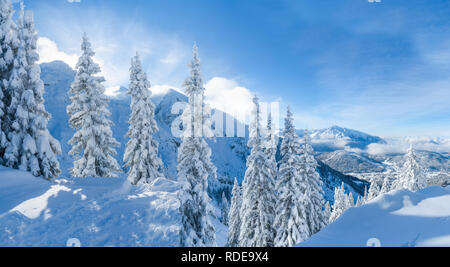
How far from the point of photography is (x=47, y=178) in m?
14.1

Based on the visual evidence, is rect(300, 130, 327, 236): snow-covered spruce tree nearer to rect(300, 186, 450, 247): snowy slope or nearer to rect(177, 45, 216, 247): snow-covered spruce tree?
rect(177, 45, 216, 247): snow-covered spruce tree

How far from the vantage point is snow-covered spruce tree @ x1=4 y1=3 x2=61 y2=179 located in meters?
13.7

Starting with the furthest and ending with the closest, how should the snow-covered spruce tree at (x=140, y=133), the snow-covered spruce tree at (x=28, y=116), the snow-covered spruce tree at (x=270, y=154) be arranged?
1. the snow-covered spruce tree at (x=140, y=133)
2. the snow-covered spruce tree at (x=270, y=154)
3. the snow-covered spruce tree at (x=28, y=116)

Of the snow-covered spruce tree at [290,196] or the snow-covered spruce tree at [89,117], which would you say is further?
the snow-covered spruce tree at [89,117]

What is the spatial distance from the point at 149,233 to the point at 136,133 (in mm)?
14467

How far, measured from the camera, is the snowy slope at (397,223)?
473 cm

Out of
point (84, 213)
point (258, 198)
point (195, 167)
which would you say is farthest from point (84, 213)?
point (258, 198)

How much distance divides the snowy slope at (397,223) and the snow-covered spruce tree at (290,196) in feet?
32.9

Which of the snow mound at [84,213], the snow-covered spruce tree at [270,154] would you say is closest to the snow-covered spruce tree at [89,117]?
the snow mound at [84,213]

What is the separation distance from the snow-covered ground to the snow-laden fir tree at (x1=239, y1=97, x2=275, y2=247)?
8.26 m

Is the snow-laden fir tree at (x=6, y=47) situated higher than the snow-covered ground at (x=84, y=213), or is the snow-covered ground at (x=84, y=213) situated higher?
the snow-laden fir tree at (x=6, y=47)

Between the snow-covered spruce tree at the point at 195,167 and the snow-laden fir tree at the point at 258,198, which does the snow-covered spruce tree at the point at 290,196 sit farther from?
the snow-covered spruce tree at the point at 195,167
